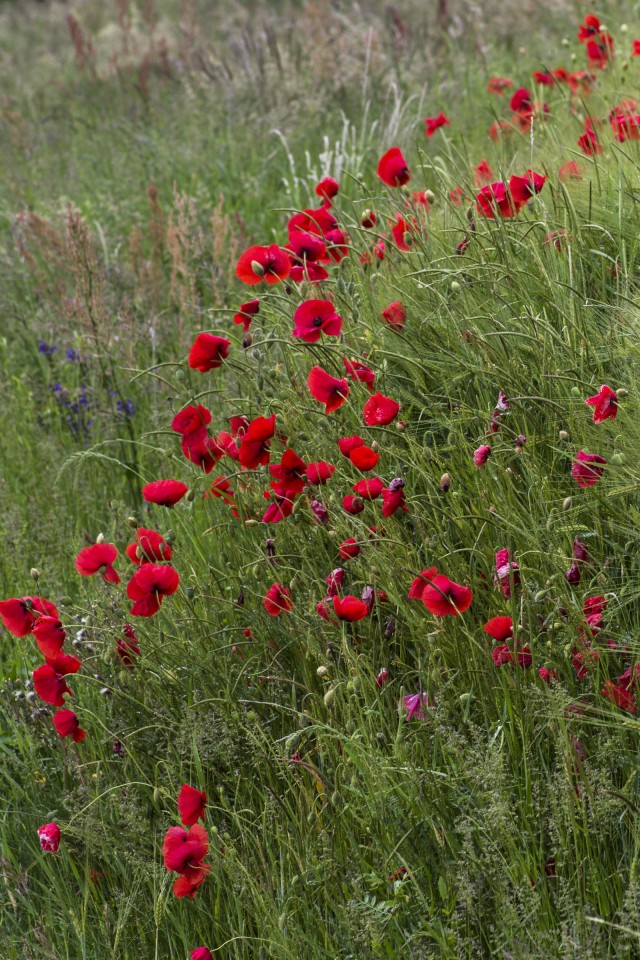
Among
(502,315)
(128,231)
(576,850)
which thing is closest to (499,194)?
(502,315)

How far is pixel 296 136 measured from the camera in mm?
5250

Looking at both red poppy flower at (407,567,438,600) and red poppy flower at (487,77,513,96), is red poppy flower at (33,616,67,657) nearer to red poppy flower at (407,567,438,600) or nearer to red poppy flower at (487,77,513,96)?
red poppy flower at (407,567,438,600)

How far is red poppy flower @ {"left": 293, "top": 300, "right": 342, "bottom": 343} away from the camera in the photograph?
207 cm

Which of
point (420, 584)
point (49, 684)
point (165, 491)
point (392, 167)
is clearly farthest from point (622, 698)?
point (392, 167)

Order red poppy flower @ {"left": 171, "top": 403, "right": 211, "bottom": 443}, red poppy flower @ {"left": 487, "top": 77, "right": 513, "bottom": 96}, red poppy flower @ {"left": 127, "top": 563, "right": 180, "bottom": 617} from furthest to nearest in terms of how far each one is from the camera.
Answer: red poppy flower @ {"left": 487, "top": 77, "right": 513, "bottom": 96} < red poppy flower @ {"left": 171, "top": 403, "right": 211, "bottom": 443} < red poppy flower @ {"left": 127, "top": 563, "right": 180, "bottom": 617}

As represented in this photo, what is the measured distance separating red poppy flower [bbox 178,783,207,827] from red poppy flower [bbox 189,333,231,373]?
86 cm

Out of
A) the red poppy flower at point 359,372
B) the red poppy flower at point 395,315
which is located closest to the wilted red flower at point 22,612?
the red poppy flower at point 359,372

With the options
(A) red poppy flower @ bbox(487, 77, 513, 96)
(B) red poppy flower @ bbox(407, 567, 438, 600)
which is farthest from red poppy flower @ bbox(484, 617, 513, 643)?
(A) red poppy flower @ bbox(487, 77, 513, 96)

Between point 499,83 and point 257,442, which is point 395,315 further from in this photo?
point 499,83

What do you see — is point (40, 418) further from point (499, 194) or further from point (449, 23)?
point (449, 23)

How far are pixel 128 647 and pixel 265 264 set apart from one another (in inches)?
32.6

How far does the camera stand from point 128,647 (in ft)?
6.68

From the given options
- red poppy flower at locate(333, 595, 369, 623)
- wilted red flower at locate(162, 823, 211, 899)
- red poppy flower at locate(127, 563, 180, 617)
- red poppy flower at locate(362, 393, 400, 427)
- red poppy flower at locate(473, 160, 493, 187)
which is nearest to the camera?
wilted red flower at locate(162, 823, 211, 899)

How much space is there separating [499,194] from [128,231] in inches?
114
